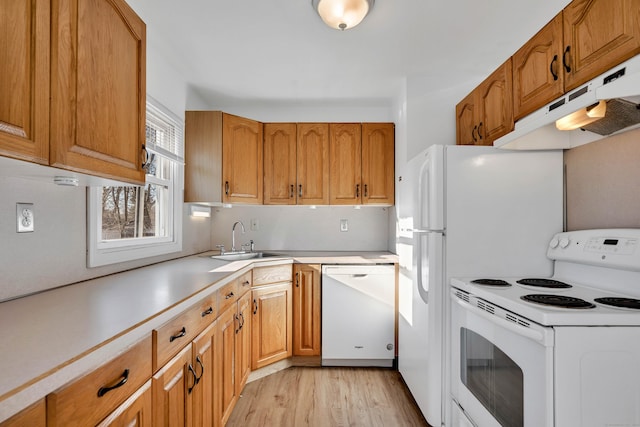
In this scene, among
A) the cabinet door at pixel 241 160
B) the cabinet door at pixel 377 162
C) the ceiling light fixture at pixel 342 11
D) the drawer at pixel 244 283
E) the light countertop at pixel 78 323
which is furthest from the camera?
the cabinet door at pixel 377 162

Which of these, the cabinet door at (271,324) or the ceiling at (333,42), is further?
the cabinet door at (271,324)

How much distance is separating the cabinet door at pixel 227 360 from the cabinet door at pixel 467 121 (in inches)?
78.5

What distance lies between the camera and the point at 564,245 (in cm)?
165

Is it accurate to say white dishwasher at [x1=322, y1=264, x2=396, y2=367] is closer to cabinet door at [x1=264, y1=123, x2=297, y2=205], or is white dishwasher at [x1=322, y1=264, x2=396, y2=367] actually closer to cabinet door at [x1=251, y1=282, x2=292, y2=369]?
cabinet door at [x1=251, y1=282, x2=292, y2=369]

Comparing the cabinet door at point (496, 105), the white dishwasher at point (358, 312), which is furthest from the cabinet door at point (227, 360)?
the cabinet door at point (496, 105)

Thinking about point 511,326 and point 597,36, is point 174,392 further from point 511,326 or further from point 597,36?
point 597,36

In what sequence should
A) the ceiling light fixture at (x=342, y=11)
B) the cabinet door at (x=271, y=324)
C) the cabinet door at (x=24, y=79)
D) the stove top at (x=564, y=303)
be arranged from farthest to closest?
the cabinet door at (x=271, y=324) → the ceiling light fixture at (x=342, y=11) → the stove top at (x=564, y=303) → the cabinet door at (x=24, y=79)

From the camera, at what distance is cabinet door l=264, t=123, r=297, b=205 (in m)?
3.11

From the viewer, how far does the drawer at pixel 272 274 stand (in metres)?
2.50

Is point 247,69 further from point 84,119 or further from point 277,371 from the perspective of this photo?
point 277,371

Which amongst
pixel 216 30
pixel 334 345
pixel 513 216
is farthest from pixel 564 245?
pixel 216 30

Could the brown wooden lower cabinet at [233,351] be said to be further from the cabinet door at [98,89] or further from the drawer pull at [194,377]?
the cabinet door at [98,89]

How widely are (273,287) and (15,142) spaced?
1.98 metres

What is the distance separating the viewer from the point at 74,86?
3.36ft
